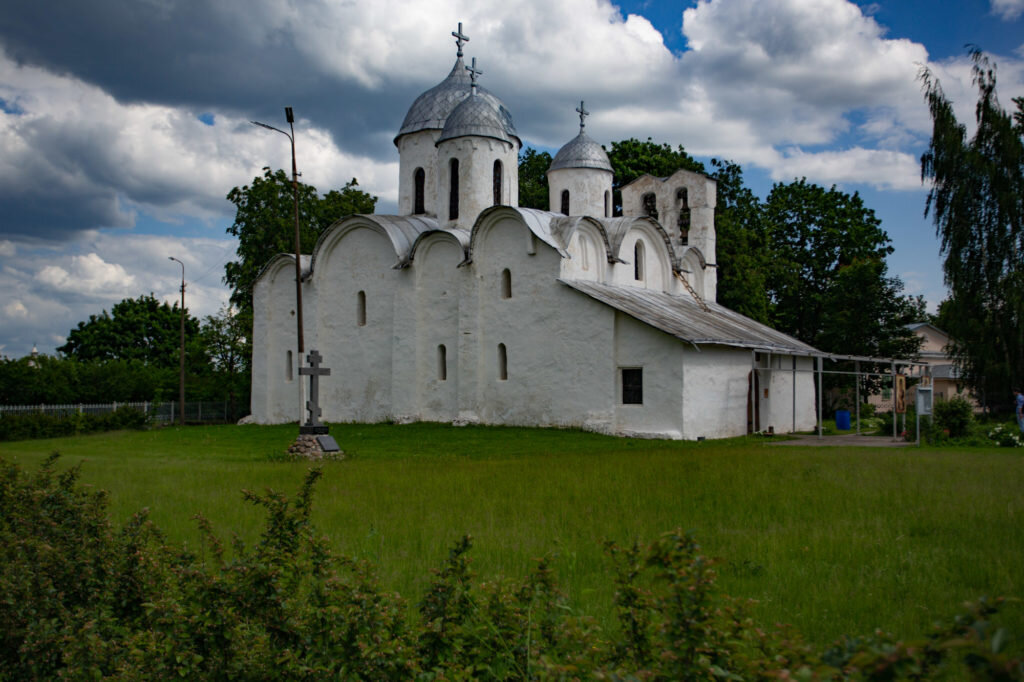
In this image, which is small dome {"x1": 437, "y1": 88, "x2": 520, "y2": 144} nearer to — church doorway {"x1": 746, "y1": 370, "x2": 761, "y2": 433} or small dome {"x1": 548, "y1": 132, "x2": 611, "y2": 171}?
small dome {"x1": 548, "y1": 132, "x2": 611, "y2": 171}

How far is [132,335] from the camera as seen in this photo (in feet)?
174

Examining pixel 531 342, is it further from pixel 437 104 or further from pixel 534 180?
pixel 534 180

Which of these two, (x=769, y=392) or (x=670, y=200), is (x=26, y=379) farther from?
(x=769, y=392)

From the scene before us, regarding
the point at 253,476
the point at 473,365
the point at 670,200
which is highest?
the point at 670,200

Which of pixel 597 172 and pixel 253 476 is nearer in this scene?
pixel 253 476

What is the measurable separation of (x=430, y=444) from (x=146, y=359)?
40.4 m

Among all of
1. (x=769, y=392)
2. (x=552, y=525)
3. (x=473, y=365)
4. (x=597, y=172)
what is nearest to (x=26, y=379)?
(x=473, y=365)

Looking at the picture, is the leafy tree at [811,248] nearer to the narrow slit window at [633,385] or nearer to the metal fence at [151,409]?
the narrow slit window at [633,385]

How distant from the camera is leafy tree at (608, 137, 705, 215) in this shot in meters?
39.1

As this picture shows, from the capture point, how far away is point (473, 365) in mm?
24016


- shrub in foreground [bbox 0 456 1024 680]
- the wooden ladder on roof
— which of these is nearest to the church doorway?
the wooden ladder on roof

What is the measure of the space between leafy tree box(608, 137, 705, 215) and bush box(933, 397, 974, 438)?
2072 cm

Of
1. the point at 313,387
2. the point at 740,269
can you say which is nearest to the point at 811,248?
the point at 740,269

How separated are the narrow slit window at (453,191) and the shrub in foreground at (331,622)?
2288 centimetres
